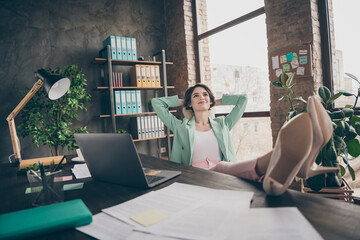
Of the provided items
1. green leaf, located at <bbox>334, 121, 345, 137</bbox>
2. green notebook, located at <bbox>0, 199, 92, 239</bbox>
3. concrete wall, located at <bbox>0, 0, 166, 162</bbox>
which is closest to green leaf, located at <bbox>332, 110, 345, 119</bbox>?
green leaf, located at <bbox>334, 121, 345, 137</bbox>

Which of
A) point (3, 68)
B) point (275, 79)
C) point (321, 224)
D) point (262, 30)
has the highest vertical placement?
point (262, 30)

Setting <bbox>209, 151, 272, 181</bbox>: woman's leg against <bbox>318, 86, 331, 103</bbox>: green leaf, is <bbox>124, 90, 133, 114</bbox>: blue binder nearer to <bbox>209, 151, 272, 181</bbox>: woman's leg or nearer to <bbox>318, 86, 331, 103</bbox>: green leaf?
<bbox>318, 86, 331, 103</bbox>: green leaf

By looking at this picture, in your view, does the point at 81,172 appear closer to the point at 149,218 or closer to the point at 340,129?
the point at 149,218

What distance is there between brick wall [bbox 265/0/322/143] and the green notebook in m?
2.38

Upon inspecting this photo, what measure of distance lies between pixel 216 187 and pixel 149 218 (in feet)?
1.10

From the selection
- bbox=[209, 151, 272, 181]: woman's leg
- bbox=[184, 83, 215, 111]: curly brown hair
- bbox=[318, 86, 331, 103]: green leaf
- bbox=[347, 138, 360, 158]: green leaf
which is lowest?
bbox=[347, 138, 360, 158]: green leaf

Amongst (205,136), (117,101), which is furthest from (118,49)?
(205,136)

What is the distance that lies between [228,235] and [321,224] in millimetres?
233

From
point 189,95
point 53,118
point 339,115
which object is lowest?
point 339,115

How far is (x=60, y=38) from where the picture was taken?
3.51 metres

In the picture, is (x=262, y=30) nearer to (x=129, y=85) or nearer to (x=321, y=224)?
(x=129, y=85)

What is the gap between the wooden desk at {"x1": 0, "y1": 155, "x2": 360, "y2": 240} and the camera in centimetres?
59

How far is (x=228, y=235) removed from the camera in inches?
21.7

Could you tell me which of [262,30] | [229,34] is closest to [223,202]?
[262,30]
